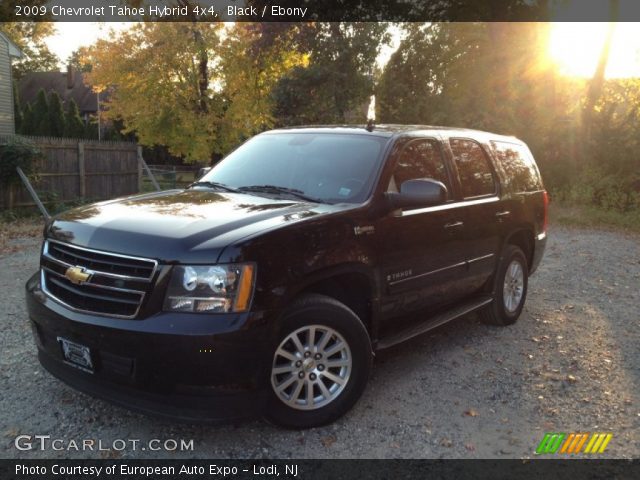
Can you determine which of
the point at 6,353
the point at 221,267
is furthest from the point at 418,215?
the point at 6,353

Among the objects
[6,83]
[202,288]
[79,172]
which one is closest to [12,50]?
[6,83]

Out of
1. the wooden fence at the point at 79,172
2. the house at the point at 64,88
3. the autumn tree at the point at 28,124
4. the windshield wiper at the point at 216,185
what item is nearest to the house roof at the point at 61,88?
the house at the point at 64,88

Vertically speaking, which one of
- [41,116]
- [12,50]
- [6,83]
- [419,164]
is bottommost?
[419,164]

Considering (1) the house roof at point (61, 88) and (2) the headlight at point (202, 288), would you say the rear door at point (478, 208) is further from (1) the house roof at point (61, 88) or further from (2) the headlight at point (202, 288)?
(1) the house roof at point (61, 88)

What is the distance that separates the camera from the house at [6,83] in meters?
21.8

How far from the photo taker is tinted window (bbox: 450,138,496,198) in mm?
5098

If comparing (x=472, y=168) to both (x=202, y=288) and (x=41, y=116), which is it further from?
(x=41, y=116)

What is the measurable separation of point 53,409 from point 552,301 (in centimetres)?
581

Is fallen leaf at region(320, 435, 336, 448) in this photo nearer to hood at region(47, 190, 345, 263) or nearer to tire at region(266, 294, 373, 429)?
tire at region(266, 294, 373, 429)

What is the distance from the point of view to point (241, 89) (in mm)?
24219

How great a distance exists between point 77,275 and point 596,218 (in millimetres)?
15509

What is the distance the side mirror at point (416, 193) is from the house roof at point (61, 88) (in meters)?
53.3

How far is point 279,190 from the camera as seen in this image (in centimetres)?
432

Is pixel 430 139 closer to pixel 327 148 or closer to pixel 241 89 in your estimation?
pixel 327 148
